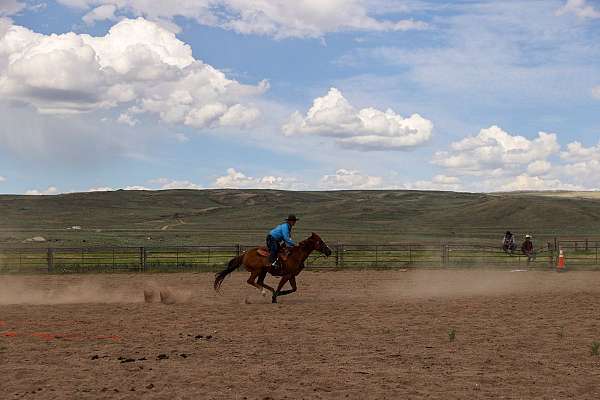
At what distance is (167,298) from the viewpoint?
1561cm

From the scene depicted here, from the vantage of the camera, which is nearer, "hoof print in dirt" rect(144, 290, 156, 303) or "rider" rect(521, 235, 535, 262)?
"hoof print in dirt" rect(144, 290, 156, 303)

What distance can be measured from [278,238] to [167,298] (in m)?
2.93

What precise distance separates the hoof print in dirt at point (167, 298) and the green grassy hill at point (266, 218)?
35.4 m

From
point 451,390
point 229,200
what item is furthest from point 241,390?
point 229,200

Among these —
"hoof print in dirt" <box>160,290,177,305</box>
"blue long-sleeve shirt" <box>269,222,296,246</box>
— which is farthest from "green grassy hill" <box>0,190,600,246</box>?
"blue long-sleeve shirt" <box>269,222,296,246</box>

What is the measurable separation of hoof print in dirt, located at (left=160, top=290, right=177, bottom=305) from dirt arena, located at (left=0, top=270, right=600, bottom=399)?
36 mm

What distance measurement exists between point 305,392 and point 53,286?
50.4 ft

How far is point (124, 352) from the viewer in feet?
31.3

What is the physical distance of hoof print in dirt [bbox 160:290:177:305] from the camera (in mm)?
15453

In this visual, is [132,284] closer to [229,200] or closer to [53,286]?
[53,286]

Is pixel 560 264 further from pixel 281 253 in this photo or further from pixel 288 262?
pixel 281 253

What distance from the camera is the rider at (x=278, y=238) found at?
602 inches

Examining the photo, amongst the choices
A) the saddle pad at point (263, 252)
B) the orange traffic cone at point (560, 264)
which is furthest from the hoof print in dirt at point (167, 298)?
the orange traffic cone at point (560, 264)

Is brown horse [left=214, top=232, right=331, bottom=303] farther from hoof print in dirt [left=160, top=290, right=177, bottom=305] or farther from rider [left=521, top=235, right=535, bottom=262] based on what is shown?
rider [left=521, top=235, right=535, bottom=262]
